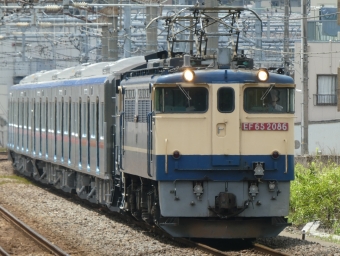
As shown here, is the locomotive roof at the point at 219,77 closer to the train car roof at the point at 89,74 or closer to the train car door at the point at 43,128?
the train car roof at the point at 89,74

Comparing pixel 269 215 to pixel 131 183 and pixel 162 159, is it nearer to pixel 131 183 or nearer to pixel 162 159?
pixel 162 159

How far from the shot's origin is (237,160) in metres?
12.4

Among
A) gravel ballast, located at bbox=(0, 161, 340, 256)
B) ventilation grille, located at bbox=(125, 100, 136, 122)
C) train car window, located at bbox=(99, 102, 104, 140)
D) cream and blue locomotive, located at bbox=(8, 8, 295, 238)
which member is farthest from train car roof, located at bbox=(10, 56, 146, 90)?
cream and blue locomotive, located at bbox=(8, 8, 295, 238)

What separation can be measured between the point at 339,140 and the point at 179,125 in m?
20.7

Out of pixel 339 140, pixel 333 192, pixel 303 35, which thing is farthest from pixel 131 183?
pixel 339 140

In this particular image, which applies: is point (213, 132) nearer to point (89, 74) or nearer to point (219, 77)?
point (219, 77)

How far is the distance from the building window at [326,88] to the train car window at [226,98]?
23523 millimetres

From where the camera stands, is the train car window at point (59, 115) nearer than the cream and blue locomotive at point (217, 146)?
No

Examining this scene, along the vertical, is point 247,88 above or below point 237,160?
above

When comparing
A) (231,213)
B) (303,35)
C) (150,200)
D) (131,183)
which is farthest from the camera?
(303,35)

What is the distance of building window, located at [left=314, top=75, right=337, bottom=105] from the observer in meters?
35.5

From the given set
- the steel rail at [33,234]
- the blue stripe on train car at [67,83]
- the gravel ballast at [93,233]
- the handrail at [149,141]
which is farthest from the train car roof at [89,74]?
the handrail at [149,141]

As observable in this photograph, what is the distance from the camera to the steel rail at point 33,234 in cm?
1242

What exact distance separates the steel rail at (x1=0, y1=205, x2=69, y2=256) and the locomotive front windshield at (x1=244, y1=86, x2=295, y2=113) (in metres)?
3.16
